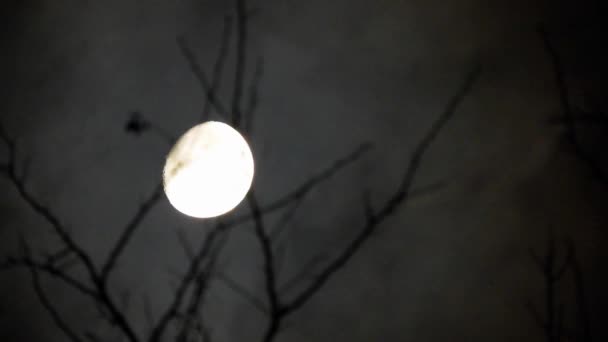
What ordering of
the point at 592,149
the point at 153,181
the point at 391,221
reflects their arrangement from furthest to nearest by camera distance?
the point at 153,181, the point at 391,221, the point at 592,149

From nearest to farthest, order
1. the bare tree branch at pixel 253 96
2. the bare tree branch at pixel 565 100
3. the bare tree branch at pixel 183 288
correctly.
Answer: the bare tree branch at pixel 183 288 < the bare tree branch at pixel 565 100 < the bare tree branch at pixel 253 96

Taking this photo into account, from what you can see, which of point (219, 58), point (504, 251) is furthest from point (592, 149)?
point (219, 58)

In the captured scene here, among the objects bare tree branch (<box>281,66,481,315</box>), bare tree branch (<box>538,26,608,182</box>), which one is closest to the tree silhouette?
bare tree branch (<box>281,66,481,315</box>)

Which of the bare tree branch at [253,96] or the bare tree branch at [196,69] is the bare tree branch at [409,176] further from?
the bare tree branch at [196,69]

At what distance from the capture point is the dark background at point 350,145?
1.84 metres

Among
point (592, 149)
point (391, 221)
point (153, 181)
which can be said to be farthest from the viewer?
point (153, 181)

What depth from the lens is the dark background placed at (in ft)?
6.04

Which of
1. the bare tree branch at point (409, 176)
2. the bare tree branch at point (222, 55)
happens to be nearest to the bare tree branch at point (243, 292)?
the bare tree branch at point (409, 176)

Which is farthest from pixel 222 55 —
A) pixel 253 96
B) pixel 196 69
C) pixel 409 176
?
pixel 409 176

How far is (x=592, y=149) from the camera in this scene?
1.83m

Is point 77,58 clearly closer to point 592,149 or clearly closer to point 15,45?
point 15,45

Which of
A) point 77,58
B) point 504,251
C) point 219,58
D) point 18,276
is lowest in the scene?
point 504,251

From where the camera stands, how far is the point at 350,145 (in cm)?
199

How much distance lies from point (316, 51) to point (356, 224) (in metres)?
0.69
